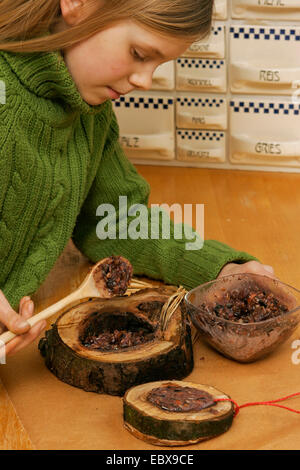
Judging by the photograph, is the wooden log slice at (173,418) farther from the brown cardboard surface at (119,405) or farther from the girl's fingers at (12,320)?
the girl's fingers at (12,320)

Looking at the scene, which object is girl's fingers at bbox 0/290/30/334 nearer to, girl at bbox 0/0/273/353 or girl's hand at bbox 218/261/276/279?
girl at bbox 0/0/273/353

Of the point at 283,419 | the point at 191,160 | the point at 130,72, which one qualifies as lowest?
the point at 283,419

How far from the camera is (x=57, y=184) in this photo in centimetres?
95

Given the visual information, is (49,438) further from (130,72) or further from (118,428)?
(130,72)

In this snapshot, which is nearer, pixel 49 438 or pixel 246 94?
pixel 49 438

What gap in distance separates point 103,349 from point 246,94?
745 millimetres

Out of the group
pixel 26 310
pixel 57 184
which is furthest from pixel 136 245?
pixel 26 310

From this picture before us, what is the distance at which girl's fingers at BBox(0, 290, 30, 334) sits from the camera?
0.76 m

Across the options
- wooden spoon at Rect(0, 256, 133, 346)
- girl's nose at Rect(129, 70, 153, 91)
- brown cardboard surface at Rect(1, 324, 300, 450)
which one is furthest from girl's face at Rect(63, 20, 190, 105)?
brown cardboard surface at Rect(1, 324, 300, 450)

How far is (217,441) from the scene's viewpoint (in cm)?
74

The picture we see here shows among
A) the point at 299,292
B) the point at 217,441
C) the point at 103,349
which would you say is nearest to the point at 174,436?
the point at 217,441

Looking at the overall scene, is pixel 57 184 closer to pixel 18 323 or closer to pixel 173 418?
pixel 18 323

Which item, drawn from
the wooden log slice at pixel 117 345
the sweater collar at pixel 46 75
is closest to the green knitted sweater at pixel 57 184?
the sweater collar at pixel 46 75

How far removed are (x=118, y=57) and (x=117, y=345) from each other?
0.34 metres
